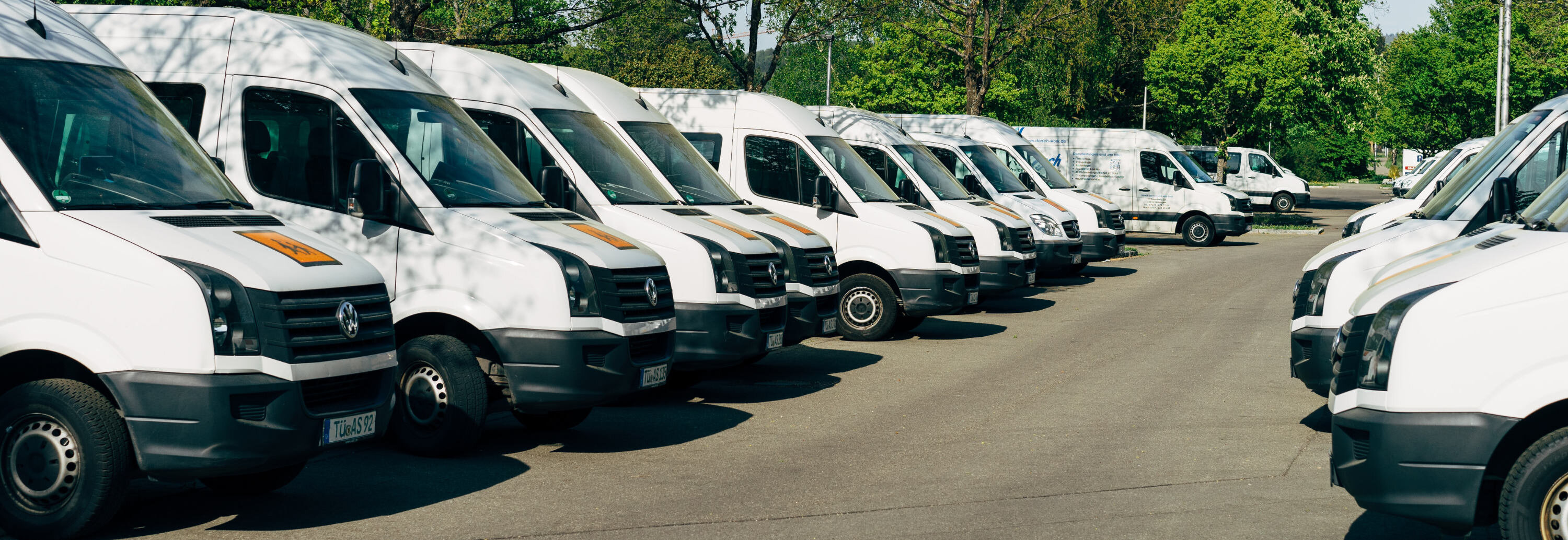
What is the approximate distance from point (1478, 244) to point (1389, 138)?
7260 cm

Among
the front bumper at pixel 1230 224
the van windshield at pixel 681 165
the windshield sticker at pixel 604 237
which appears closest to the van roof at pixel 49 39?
the windshield sticker at pixel 604 237

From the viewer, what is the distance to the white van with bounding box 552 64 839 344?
1123 centimetres

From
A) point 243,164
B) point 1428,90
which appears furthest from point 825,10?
point 1428,90

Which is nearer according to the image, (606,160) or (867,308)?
(606,160)

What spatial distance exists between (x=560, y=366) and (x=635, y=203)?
8.75 ft

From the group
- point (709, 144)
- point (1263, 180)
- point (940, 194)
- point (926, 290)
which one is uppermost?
point (709, 144)

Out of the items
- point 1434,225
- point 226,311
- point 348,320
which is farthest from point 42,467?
point 1434,225

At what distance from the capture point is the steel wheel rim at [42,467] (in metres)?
5.83

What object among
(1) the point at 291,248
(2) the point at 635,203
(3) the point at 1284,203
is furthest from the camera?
(3) the point at 1284,203

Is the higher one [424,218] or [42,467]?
[424,218]

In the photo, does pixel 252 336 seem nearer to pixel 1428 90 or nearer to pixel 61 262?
pixel 61 262

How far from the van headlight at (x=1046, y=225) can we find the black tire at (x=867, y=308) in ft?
18.3

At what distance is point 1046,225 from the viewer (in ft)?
63.2

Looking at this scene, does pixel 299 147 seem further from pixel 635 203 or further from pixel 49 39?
pixel 635 203
